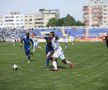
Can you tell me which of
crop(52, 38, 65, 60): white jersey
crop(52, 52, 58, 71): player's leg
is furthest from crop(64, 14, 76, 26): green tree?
crop(52, 52, 58, 71): player's leg

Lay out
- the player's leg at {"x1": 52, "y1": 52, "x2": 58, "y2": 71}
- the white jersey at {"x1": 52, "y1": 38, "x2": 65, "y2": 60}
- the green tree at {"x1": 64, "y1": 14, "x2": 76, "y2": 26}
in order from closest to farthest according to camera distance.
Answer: the player's leg at {"x1": 52, "y1": 52, "x2": 58, "y2": 71}
the white jersey at {"x1": 52, "y1": 38, "x2": 65, "y2": 60}
the green tree at {"x1": 64, "y1": 14, "x2": 76, "y2": 26}

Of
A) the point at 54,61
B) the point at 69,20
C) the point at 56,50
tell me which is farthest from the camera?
the point at 69,20

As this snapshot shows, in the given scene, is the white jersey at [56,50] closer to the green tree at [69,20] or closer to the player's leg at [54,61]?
the player's leg at [54,61]

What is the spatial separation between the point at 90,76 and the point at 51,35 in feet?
15.1

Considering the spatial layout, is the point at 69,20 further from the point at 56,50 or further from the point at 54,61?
the point at 54,61

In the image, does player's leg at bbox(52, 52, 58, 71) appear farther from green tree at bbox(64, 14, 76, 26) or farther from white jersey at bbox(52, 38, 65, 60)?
green tree at bbox(64, 14, 76, 26)

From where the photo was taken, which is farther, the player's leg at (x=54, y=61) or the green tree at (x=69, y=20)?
the green tree at (x=69, y=20)

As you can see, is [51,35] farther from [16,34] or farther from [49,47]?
[16,34]

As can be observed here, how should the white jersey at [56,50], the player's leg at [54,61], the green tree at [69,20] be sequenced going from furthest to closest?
the green tree at [69,20] → the white jersey at [56,50] → the player's leg at [54,61]

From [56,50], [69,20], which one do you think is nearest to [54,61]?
[56,50]

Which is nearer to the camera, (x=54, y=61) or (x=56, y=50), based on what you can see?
(x=54, y=61)

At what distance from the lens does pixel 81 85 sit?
47.1 ft

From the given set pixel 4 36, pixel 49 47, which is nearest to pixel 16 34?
pixel 4 36

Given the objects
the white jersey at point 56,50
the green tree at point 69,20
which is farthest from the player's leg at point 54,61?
the green tree at point 69,20
